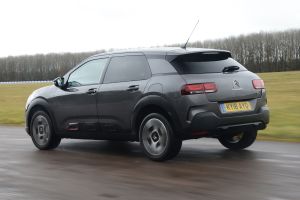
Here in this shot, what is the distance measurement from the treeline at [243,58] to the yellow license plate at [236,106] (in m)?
57.6

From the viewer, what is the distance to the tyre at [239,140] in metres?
9.20

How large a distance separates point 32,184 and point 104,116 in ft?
7.96

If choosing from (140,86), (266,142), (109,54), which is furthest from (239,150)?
(109,54)

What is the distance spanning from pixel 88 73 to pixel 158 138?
2.11 metres

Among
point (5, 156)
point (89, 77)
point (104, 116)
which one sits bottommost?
point (5, 156)

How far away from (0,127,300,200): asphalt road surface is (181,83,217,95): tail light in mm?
1070

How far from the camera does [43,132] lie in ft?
33.4

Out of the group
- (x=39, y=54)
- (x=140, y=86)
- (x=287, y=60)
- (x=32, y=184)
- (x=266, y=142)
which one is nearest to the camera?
(x=32, y=184)

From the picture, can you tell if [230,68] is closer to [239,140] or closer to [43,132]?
[239,140]

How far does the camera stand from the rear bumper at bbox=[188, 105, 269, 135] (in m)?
7.66

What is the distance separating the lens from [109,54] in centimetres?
927

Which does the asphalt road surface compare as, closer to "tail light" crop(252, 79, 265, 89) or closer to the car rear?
the car rear

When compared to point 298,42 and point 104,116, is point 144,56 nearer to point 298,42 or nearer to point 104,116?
point 104,116

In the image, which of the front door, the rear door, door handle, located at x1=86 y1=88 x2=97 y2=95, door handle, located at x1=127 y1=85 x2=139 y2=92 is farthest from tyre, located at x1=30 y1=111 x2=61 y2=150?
door handle, located at x1=127 y1=85 x2=139 y2=92
